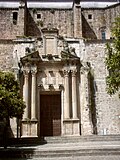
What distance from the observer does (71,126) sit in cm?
1991

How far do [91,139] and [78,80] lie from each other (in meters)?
5.84

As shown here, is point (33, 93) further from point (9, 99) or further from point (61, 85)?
point (9, 99)

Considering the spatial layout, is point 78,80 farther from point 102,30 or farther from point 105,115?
point 102,30

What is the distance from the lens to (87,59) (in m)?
21.8

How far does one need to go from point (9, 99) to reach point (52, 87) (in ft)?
25.4

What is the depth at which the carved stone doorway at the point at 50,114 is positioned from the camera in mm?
20812

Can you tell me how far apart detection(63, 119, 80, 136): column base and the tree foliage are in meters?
5.76

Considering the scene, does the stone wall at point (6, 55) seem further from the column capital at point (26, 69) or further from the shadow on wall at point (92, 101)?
the shadow on wall at point (92, 101)

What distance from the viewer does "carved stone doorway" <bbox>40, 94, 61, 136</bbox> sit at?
20812mm

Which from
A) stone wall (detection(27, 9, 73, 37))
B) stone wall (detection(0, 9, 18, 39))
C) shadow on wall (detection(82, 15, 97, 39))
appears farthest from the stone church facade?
shadow on wall (detection(82, 15, 97, 39))

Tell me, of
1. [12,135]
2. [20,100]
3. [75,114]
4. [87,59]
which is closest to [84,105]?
[75,114]

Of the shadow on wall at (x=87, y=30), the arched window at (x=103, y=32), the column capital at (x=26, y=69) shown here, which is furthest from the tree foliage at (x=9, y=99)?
the arched window at (x=103, y=32)

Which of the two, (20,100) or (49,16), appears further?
(49,16)

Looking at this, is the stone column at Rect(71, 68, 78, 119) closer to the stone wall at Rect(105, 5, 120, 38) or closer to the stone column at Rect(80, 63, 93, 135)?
the stone column at Rect(80, 63, 93, 135)
